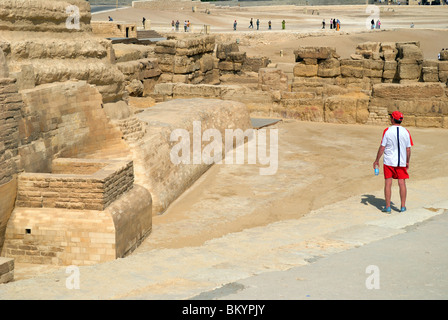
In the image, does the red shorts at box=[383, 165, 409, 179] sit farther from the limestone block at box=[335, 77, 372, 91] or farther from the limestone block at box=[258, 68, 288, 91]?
the limestone block at box=[335, 77, 372, 91]

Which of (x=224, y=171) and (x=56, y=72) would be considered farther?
(x=224, y=171)

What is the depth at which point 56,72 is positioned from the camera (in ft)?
30.2

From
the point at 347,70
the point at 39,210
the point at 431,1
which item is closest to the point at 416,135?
the point at 347,70

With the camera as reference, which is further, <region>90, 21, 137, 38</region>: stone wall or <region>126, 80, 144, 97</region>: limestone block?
<region>90, 21, 137, 38</region>: stone wall

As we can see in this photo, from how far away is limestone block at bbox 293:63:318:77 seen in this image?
1831 centimetres

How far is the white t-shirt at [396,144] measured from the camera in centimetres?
770

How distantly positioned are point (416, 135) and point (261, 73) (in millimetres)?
5029

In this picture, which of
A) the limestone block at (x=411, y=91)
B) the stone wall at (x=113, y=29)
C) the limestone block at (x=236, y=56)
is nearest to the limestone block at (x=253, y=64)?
the limestone block at (x=236, y=56)

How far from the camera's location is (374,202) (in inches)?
340

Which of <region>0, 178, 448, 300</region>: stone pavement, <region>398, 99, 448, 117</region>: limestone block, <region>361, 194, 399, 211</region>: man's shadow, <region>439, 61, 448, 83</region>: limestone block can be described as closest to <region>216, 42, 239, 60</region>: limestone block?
<region>439, 61, 448, 83</region>: limestone block

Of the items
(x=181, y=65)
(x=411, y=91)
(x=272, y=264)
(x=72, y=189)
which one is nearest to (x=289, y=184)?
(x=72, y=189)

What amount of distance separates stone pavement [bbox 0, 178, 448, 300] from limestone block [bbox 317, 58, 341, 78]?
1057 centimetres
